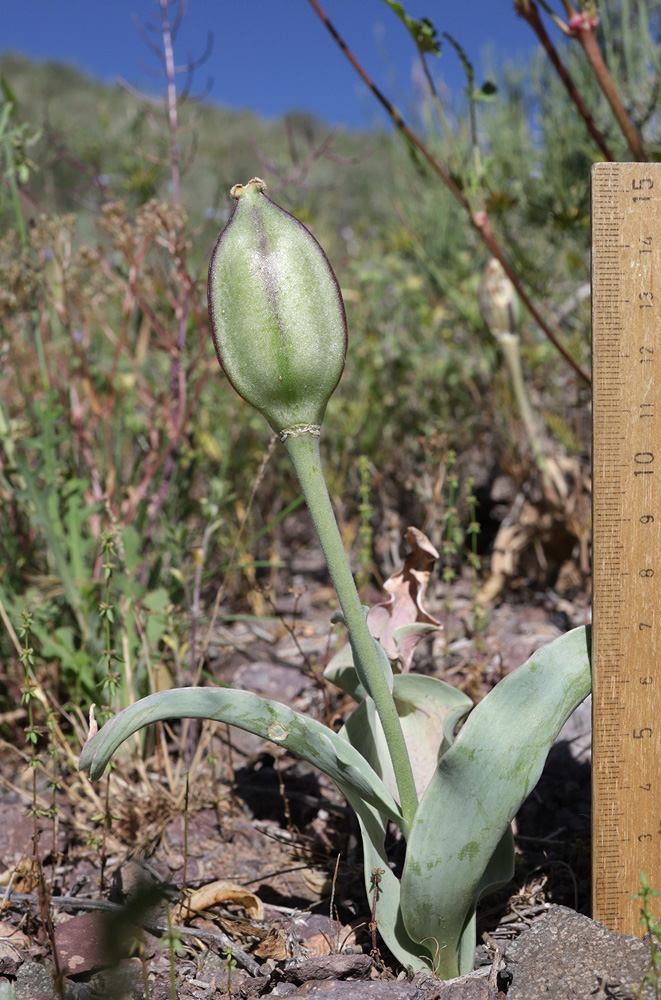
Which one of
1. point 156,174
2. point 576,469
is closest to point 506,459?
point 576,469

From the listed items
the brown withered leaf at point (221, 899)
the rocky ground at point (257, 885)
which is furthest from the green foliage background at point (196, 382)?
the brown withered leaf at point (221, 899)

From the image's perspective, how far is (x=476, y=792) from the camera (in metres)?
0.94

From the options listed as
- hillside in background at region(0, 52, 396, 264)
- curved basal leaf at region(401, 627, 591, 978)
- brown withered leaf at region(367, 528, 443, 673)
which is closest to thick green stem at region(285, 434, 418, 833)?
curved basal leaf at region(401, 627, 591, 978)

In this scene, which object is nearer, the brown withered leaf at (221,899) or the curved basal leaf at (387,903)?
the curved basal leaf at (387,903)

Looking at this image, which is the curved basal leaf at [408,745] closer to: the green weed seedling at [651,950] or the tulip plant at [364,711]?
the tulip plant at [364,711]

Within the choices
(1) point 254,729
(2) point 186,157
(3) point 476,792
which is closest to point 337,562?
(1) point 254,729

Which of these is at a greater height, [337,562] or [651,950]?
[337,562]

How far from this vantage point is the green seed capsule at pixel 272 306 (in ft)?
2.69

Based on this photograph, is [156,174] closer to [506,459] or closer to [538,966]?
[506,459]

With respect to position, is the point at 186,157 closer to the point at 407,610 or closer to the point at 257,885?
the point at 407,610

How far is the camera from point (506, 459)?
248 centimetres

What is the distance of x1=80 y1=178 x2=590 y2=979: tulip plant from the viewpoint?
830 millimetres

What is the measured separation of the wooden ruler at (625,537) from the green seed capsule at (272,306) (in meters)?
0.39

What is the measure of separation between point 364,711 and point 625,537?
428 mm
